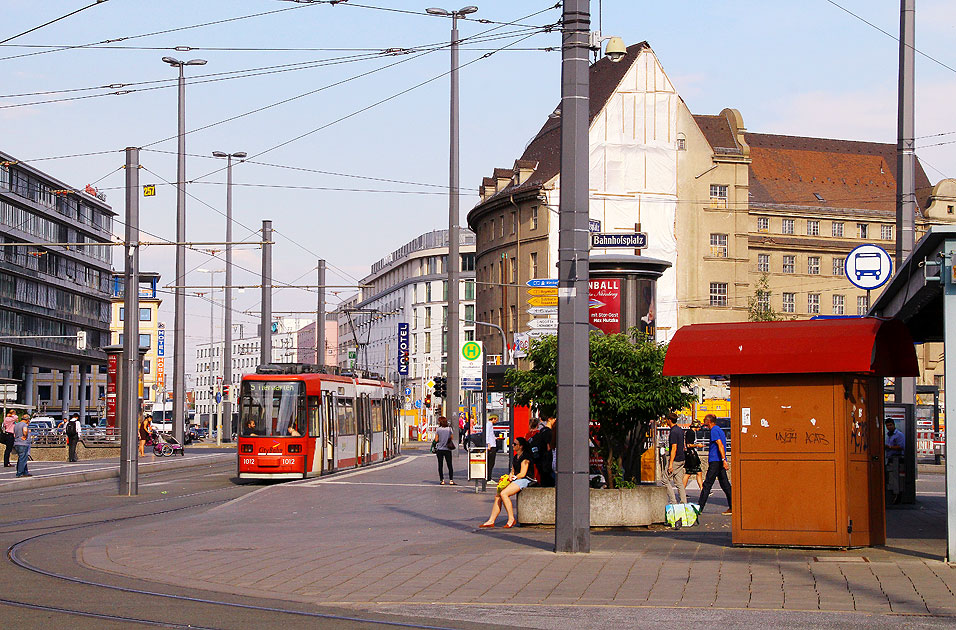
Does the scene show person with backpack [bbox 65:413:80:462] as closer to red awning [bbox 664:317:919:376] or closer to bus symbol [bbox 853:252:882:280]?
bus symbol [bbox 853:252:882:280]

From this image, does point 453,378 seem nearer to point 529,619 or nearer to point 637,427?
point 637,427

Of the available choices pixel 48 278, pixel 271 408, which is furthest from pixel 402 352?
pixel 271 408

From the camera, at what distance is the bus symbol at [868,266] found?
19.2 meters

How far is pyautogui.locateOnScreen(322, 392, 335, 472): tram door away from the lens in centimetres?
3566

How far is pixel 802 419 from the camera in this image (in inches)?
597

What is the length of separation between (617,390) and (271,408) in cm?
1739

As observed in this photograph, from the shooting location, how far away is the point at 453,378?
44469 millimetres

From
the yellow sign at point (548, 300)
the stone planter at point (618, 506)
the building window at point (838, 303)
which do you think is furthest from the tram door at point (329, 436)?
the building window at point (838, 303)

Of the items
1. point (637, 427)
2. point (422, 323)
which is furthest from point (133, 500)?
point (422, 323)

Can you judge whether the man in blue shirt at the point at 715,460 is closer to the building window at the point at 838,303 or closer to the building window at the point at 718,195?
the building window at the point at 718,195

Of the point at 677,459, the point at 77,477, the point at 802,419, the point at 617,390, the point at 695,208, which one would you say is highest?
the point at 695,208

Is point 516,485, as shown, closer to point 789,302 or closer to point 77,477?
point 77,477

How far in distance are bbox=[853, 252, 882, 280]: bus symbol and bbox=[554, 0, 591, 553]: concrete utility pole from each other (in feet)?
19.7

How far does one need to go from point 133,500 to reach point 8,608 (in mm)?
17570
